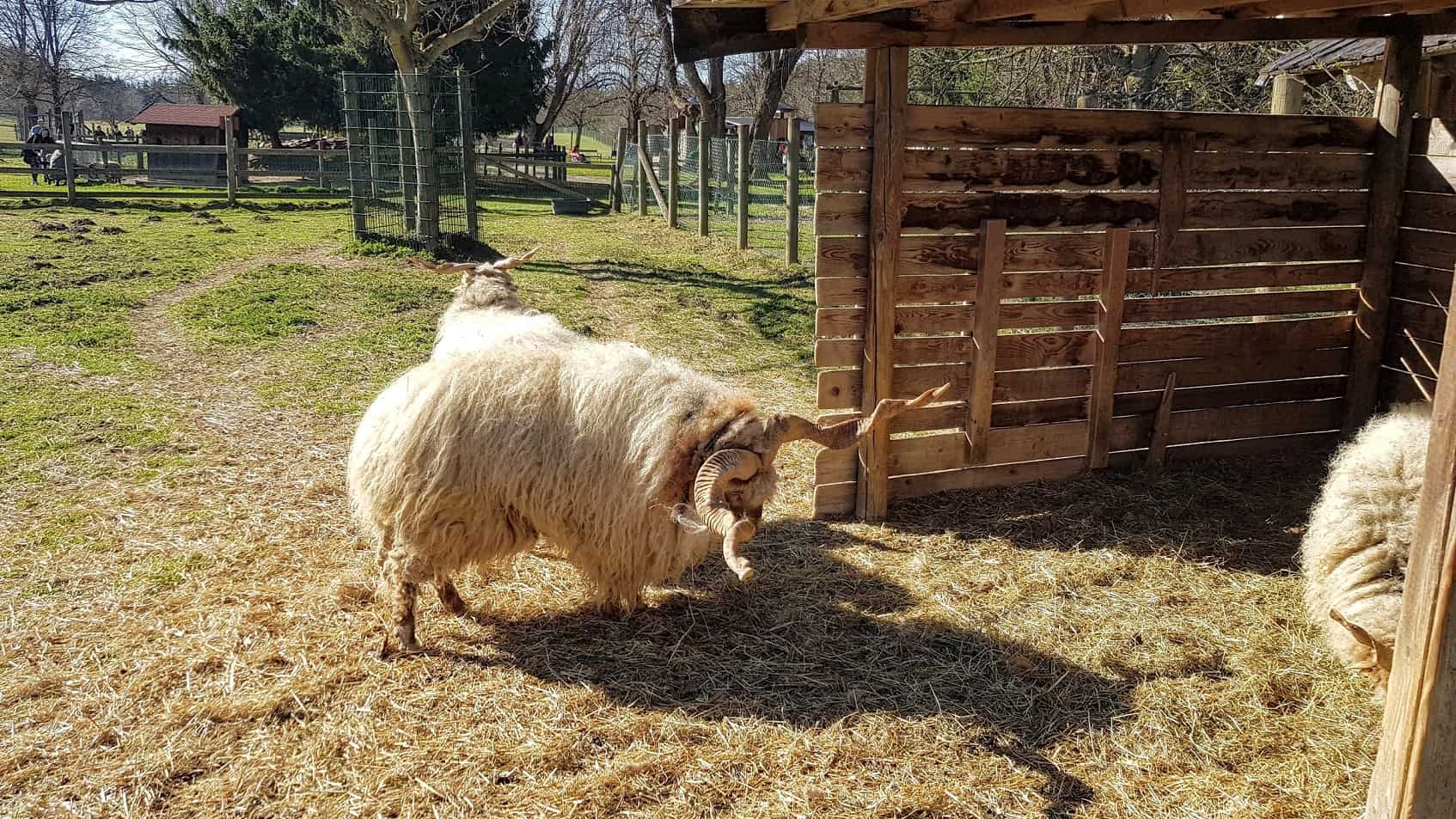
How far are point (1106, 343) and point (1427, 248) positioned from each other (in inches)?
91.7

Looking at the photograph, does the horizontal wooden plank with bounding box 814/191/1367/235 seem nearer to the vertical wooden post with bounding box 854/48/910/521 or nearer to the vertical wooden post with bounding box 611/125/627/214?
the vertical wooden post with bounding box 854/48/910/521

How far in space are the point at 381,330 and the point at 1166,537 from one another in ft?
26.0

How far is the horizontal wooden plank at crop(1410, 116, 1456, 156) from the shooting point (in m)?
6.40

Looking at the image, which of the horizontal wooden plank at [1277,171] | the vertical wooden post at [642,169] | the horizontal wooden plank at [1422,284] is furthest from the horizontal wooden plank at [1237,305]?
the vertical wooden post at [642,169]

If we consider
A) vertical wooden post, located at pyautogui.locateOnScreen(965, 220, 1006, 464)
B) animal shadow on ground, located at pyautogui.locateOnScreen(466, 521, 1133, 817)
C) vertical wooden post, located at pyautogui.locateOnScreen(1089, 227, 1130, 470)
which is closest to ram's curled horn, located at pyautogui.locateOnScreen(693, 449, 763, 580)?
animal shadow on ground, located at pyautogui.locateOnScreen(466, 521, 1133, 817)

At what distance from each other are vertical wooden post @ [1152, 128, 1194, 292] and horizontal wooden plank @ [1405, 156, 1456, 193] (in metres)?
1.77

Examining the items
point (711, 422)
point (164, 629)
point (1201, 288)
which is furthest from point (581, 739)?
point (1201, 288)

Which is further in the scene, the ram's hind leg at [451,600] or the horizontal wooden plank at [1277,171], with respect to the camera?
the horizontal wooden plank at [1277,171]

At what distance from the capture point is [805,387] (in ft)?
28.4

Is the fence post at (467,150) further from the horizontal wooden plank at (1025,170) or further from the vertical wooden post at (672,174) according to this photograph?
the horizontal wooden plank at (1025,170)

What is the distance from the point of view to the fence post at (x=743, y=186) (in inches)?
609

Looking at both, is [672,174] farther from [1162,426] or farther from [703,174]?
[1162,426]

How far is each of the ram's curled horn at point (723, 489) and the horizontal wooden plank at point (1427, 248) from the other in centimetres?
503

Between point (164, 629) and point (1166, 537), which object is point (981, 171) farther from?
point (164, 629)
